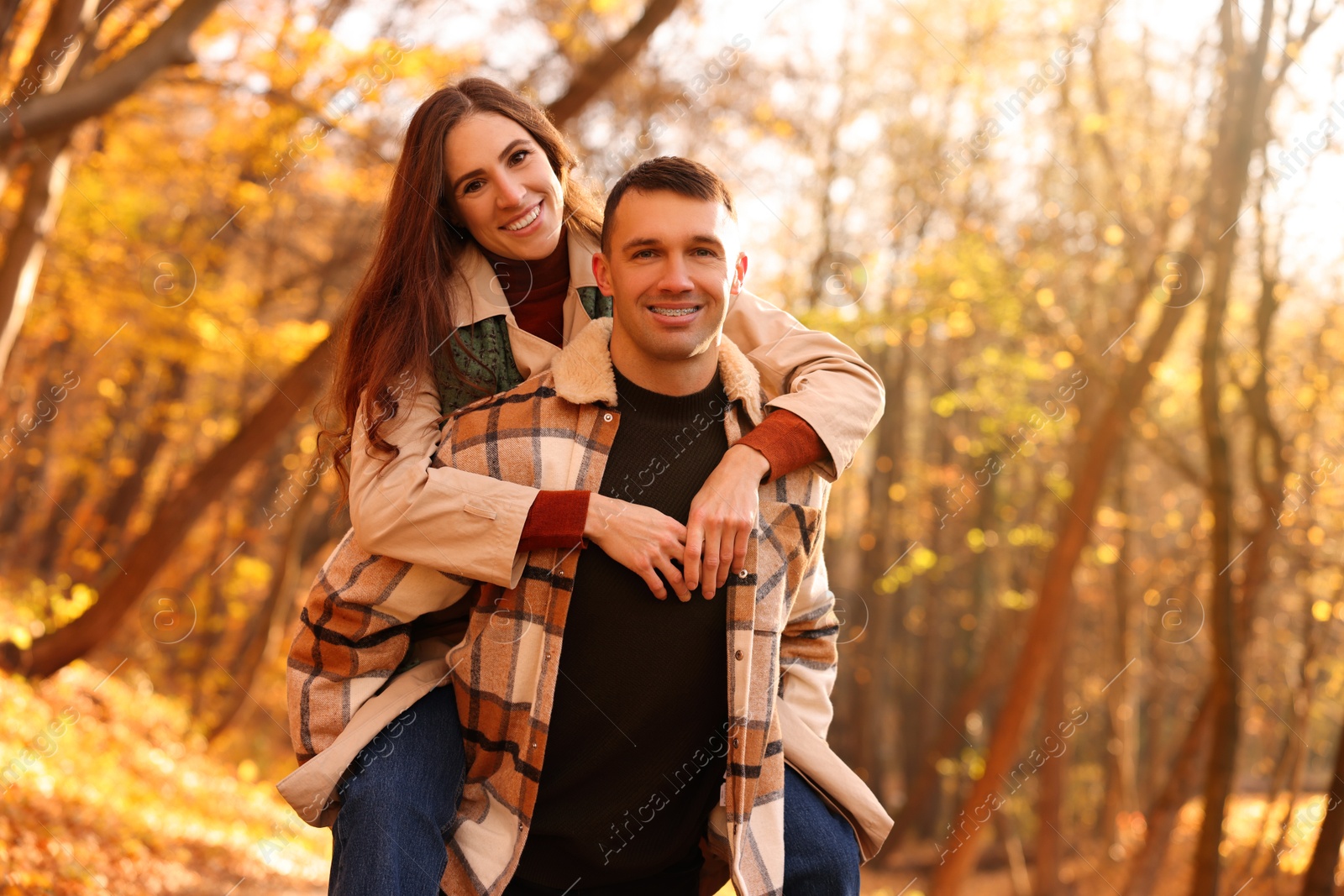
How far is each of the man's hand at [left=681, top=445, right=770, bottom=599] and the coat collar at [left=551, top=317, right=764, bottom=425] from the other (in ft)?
1.02

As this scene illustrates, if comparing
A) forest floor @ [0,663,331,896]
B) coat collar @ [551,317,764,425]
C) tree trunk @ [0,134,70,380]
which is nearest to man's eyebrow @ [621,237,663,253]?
coat collar @ [551,317,764,425]

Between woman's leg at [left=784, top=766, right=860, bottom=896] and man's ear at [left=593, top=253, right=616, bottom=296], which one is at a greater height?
man's ear at [left=593, top=253, right=616, bottom=296]

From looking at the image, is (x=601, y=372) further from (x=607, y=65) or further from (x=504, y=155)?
(x=607, y=65)

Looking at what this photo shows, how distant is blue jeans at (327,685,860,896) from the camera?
2467 mm

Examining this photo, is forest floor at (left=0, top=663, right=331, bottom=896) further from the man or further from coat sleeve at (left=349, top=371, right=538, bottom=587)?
coat sleeve at (left=349, top=371, right=538, bottom=587)

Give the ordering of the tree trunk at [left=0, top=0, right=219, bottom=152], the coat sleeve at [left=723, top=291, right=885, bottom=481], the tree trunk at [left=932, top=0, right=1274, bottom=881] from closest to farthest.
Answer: the coat sleeve at [left=723, top=291, right=885, bottom=481]
the tree trunk at [left=0, top=0, right=219, bottom=152]
the tree trunk at [left=932, top=0, right=1274, bottom=881]

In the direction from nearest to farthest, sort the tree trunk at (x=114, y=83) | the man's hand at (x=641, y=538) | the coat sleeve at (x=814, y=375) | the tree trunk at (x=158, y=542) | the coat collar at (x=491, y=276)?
the man's hand at (x=641, y=538)
the coat sleeve at (x=814, y=375)
the coat collar at (x=491, y=276)
the tree trunk at (x=114, y=83)
the tree trunk at (x=158, y=542)

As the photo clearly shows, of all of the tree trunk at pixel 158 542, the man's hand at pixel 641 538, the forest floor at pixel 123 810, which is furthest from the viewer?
the tree trunk at pixel 158 542

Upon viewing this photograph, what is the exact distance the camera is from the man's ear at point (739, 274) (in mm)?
3006

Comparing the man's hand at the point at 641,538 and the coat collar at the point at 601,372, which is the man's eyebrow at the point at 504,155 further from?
the man's hand at the point at 641,538

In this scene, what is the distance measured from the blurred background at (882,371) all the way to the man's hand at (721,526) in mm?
1332

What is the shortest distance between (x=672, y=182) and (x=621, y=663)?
1.17m

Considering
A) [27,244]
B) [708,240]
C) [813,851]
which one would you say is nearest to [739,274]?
[708,240]

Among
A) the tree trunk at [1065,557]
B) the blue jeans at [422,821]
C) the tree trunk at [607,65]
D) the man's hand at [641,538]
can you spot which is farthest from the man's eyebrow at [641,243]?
the tree trunk at [1065,557]
